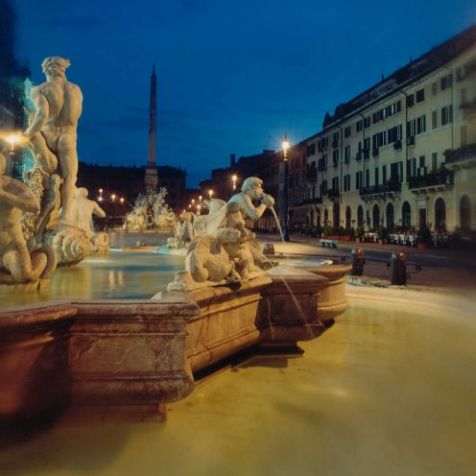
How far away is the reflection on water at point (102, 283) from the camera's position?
4.72 metres

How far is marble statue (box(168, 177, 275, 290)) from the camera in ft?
15.1

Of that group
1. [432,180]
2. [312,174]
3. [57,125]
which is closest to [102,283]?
[57,125]

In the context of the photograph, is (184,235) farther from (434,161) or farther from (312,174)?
(312,174)

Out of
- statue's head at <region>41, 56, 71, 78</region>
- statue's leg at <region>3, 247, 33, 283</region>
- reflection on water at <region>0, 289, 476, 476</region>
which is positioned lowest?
reflection on water at <region>0, 289, 476, 476</region>

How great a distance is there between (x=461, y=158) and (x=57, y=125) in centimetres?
3186

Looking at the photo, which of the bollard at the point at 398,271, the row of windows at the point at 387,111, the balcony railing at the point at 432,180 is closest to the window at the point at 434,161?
the balcony railing at the point at 432,180

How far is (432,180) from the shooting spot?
3741cm

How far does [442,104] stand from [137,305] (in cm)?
3802

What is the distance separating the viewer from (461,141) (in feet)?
116

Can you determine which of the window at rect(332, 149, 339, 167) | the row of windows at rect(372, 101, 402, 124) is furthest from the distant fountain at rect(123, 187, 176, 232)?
the window at rect(332, 149, 339, 167)

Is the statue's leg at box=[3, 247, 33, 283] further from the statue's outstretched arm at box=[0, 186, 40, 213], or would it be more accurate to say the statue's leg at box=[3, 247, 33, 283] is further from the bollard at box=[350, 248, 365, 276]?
the bollard at box=[350, 248, 365, 276]

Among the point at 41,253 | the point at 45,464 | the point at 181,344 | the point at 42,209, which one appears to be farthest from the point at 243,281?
the point at 42,209

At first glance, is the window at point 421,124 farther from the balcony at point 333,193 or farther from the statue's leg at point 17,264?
the statue's leg at point 17,264

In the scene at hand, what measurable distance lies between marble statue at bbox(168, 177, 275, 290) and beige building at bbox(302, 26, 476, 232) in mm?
31228
